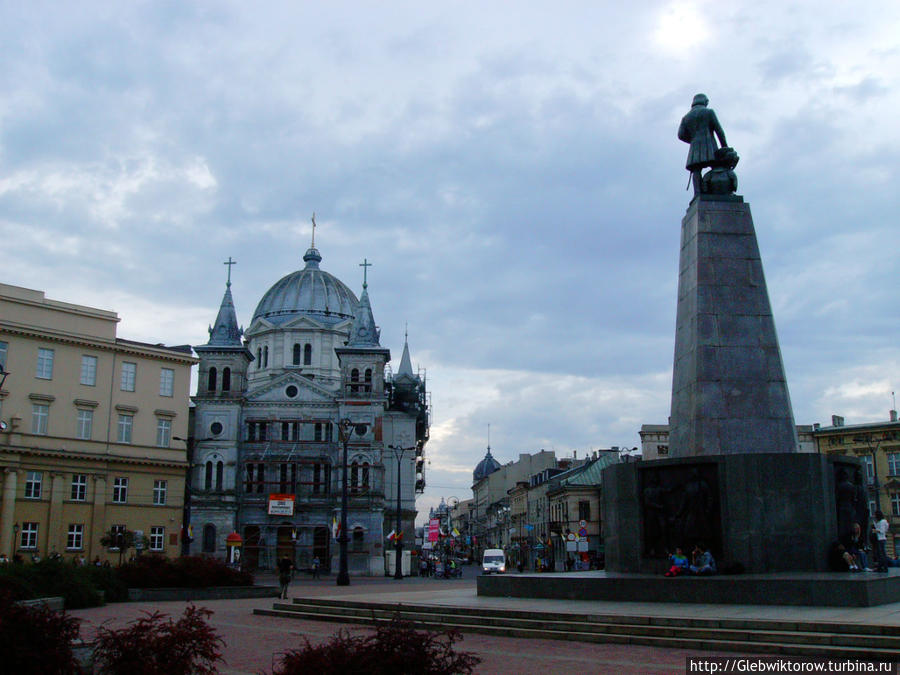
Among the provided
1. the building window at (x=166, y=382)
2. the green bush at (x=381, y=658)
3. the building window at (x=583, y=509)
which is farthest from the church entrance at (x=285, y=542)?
the green bush at (x=381, y=658)

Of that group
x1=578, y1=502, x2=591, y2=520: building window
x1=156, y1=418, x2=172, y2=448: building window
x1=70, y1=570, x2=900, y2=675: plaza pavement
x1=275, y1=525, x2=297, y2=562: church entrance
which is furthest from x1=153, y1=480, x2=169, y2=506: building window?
x1=70, y1=570, x2=900, y2=675: plaza pavement

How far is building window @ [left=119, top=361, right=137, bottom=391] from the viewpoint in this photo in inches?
2339

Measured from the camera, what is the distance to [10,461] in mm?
52250

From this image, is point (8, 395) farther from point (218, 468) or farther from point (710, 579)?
point (710, 579)

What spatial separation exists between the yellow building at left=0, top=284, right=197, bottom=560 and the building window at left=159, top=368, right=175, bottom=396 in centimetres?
8

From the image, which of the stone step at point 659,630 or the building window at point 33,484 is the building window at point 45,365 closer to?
the building window at point 33,484

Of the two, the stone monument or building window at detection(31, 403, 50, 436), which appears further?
building window at detection(31, 403, 50, 436)

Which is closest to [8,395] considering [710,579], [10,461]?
[10,461]

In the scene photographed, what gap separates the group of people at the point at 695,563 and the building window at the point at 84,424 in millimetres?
46875

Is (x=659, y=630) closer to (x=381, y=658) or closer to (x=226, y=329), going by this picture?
(x=381, y=658)

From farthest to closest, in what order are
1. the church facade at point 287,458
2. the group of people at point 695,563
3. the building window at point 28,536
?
the church facade at point 287,458 < the building window at point 28,536 < the group of people at point 695,563

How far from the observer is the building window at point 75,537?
55500mm

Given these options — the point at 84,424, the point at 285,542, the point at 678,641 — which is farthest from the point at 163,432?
the point at 678,641

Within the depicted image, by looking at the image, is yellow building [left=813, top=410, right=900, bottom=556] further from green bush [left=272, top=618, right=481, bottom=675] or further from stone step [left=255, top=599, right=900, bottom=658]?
green bush [left=272, top=618, right=481, bottom=675]
